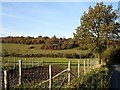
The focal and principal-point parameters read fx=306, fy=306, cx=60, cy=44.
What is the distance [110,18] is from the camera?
4153cm

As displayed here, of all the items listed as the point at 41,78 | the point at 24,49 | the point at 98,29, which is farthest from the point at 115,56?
the point at 24,49

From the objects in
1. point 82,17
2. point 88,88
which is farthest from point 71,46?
point 88,88

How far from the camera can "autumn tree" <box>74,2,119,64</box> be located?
4041 cm

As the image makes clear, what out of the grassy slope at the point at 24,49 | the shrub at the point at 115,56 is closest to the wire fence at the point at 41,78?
the shrub at the point at 115,56

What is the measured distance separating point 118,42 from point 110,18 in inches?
145

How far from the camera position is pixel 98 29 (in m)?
41.4

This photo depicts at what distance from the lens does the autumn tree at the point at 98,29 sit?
40.4m

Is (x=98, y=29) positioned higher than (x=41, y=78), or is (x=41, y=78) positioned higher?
(x=98, y=29)

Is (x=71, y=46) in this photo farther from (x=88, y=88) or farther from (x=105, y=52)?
(x=88, y=88)

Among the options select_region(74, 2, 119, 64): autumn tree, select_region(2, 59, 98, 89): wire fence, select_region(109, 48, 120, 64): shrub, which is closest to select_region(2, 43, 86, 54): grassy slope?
select_region(74, 2, 119, 64): autumn tree

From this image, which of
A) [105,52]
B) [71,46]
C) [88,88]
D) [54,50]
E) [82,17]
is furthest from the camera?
[54,50]

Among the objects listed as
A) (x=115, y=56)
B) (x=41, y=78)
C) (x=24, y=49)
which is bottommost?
(x=41, y=78)

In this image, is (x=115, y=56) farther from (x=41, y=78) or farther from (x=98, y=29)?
(x=41, y=78)

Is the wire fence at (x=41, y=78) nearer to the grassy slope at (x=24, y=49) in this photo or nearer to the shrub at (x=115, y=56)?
the shrub at (x=115, y=56)
